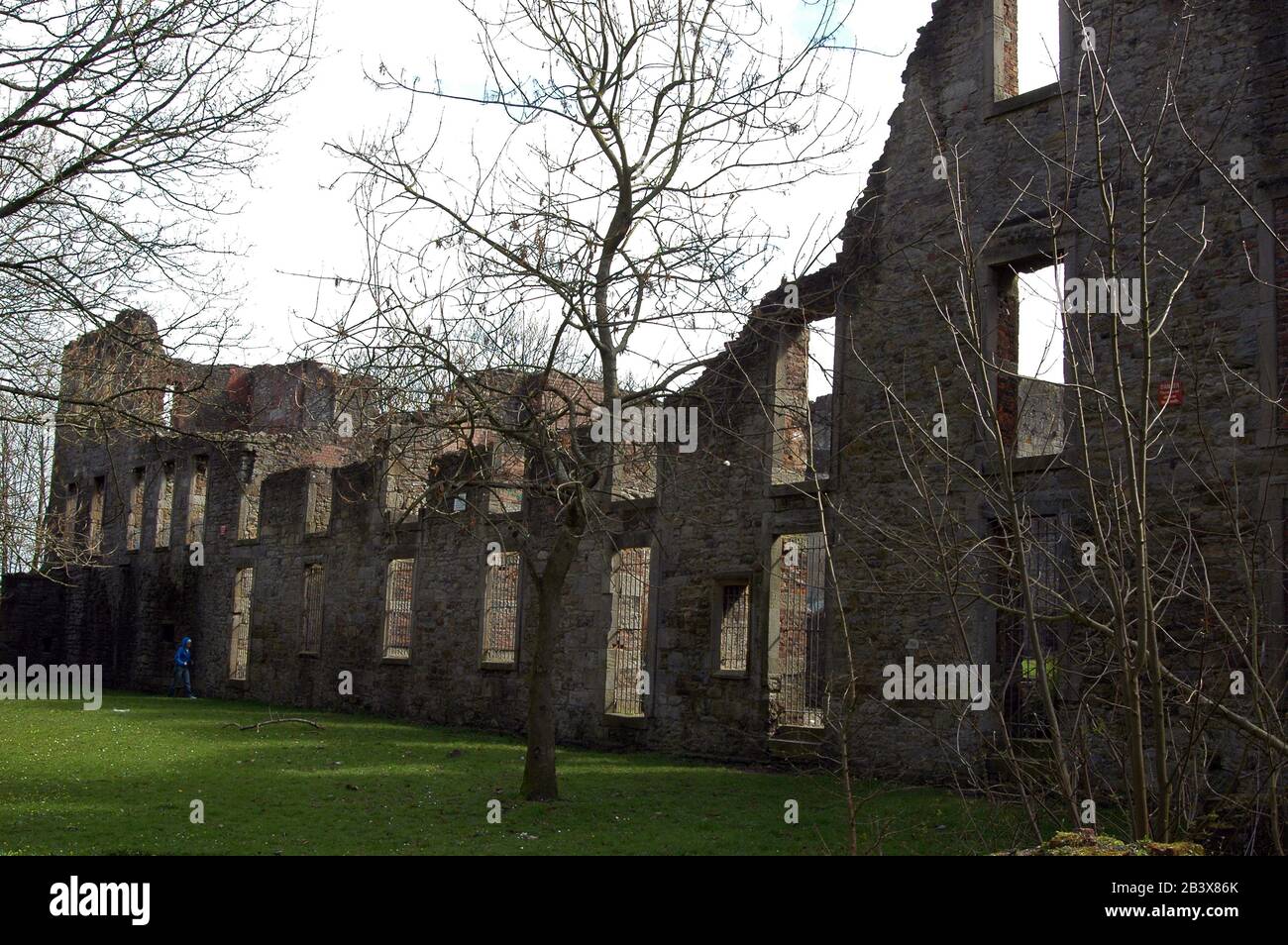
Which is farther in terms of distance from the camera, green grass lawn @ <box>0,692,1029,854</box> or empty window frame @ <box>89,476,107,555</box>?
empty window frame @ <box>89,476,107,555</box>

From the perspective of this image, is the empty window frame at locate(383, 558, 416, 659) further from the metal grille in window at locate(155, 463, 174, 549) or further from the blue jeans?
the metal grille in window at locate(155, 463, 174, 549)

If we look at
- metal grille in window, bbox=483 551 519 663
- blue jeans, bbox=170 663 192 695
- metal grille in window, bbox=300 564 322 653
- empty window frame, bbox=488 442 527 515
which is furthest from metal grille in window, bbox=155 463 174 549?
metal grille in window, bbox=483 551 519 663

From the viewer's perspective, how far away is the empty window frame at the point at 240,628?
95.5ft

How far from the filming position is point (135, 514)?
34.9 metres

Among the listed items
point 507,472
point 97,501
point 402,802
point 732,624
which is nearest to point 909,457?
point 732,624

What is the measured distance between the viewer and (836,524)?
14656mm

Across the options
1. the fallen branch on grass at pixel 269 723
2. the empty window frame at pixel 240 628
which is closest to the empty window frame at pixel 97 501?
the empty window frame at pixel 240 628

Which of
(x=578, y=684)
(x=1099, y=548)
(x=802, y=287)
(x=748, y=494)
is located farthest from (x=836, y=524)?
(x=1099, y=548)

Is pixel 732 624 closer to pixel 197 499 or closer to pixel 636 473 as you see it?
pixel 636 473

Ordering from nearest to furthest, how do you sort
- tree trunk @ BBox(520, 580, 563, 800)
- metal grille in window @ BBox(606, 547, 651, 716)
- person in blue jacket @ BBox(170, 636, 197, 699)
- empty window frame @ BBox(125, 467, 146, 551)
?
tree trunk @ BBox(520, 580, 563, 800) < metal grille in window @ BBox(606, 547, 651, 716) < person in blue jacket @ BBox(170, 636, 197, 699) < empty window frame @ BBox(125, 467, 146, 551)

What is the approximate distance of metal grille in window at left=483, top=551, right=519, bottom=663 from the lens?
68.6 feet

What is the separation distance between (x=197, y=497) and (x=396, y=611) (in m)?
11.5

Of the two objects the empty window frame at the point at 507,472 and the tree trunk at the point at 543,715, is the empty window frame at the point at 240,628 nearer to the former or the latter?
the empty window frame at the point at 507,472

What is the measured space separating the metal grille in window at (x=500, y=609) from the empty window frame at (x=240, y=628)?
393 inches
